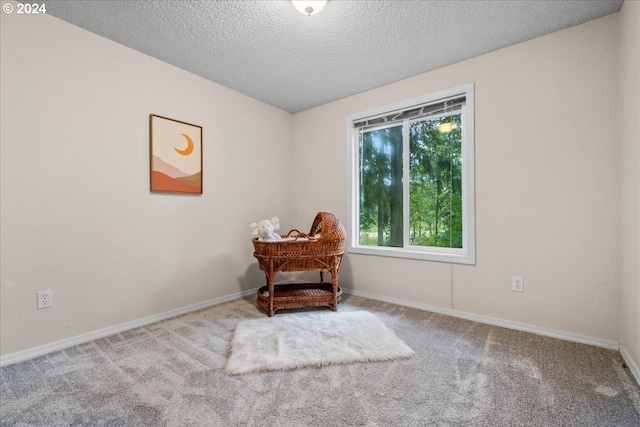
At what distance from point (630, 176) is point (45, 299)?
3.75 m

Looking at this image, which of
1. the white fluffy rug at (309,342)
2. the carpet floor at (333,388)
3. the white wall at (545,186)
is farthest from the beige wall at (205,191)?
the white fluffy rug at (309,342)

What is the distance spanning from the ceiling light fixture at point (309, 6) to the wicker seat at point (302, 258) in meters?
1.56

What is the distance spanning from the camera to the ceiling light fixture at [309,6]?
5.65ft

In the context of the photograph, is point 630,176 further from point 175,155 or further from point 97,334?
point 97,334

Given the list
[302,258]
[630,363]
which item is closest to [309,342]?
[302,258]

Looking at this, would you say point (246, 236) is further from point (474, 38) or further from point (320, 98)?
point (474, 38)

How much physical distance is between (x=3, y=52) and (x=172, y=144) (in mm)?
1075

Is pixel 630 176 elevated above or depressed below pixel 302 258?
above

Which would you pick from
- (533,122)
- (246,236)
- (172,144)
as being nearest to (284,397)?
(246,236)

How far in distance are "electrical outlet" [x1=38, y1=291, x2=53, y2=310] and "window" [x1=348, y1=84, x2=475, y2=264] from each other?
2544 millimetres

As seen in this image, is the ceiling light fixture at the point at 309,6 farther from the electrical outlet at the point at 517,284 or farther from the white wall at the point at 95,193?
the electrical outlet at the point at 517,284

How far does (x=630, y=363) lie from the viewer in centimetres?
163

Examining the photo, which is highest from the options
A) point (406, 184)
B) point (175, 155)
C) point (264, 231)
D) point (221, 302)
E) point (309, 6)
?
point (309, 6)

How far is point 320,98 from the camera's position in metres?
3.26
